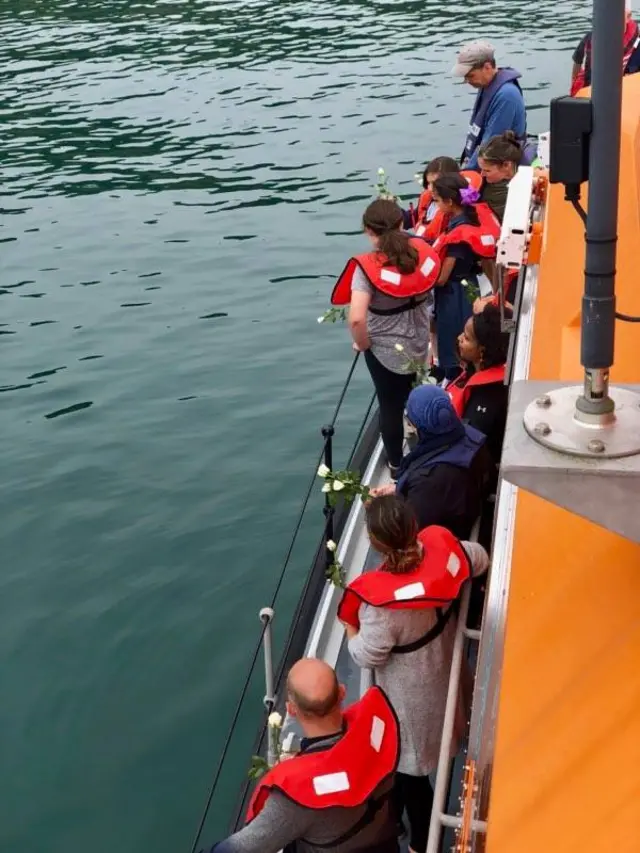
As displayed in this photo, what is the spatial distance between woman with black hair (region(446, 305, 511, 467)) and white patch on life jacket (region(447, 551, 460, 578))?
1.28 m

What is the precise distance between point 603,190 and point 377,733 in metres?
2.24

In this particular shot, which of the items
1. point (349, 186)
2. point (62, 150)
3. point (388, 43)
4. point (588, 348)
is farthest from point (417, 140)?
point (588, 348)

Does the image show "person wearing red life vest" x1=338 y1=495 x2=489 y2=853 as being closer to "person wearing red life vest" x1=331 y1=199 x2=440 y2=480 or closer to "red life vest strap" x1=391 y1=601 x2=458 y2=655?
"red life vest strap" x1=391 y1=601 x2=458 y2=655

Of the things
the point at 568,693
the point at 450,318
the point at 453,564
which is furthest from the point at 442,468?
the point at 450,318

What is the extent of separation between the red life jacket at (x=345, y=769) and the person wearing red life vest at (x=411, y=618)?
352 mm

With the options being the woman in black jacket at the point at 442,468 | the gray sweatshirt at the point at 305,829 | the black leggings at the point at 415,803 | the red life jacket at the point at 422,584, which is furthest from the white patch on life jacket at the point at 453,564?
the black leggings at the point at 415,803

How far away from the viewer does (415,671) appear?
430 cm

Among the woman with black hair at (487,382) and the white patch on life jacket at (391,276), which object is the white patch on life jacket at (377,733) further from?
the white patch on life jacket at (391,276)

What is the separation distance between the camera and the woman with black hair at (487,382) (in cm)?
545

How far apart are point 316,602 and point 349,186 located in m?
13.2

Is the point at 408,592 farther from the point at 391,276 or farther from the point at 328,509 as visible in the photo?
the point at 391,276

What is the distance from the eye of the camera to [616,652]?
2.92 meters

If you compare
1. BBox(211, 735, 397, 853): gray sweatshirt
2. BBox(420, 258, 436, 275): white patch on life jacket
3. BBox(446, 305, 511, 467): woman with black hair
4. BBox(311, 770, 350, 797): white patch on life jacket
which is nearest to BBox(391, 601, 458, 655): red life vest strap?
BBox(211, 735, 397, 853): gray sweatshirt

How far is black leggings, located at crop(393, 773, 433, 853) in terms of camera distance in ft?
14.8
